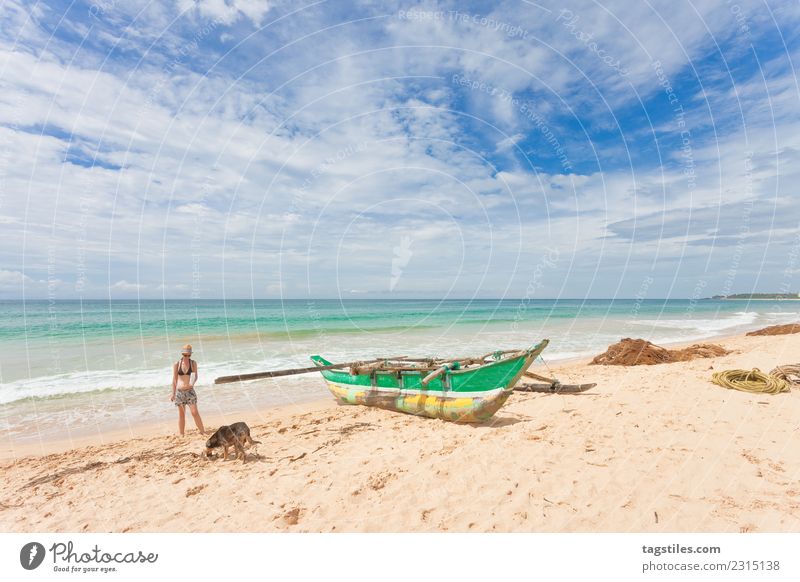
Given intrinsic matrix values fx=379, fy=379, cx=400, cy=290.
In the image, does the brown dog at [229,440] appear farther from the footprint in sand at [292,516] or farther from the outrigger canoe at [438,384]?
the outrigger canoe at [438,384]

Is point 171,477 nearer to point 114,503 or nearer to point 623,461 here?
point 114,503

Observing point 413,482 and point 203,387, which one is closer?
point 413,482

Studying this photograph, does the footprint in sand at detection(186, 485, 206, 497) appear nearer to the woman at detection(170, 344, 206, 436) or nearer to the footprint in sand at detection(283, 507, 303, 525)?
the footprint in sand at detection(283, 507, 303, 525)

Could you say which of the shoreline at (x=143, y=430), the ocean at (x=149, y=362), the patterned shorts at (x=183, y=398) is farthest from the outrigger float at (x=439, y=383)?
the ocean at (x=149, y=362)

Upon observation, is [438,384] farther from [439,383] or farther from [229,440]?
[229,440]

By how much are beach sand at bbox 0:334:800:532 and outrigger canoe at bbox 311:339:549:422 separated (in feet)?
1.45

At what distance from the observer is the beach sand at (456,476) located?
432 centimetres

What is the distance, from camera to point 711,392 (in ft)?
29.2

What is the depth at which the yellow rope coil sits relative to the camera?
8.52 metres

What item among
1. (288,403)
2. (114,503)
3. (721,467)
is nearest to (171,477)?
(114,503)

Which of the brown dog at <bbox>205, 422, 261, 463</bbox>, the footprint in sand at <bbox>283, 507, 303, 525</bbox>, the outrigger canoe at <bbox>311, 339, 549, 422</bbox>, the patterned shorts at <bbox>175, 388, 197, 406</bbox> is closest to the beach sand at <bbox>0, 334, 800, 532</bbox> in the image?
the footprint in sand at <bbox>283, 507, 303, 525</bbox>

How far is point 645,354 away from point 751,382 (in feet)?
20.0

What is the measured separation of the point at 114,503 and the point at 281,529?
2.71 meters
